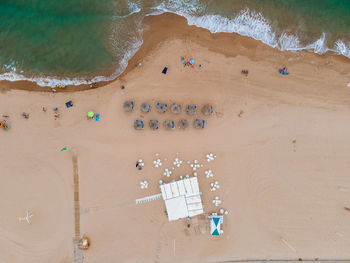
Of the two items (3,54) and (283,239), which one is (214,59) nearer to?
(283,239)

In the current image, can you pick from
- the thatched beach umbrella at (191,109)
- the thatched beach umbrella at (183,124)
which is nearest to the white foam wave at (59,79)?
the thatched beach umbrella at (191,109)

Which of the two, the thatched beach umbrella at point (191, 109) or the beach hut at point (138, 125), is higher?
the thatched beach umbrella at point (191, 109)

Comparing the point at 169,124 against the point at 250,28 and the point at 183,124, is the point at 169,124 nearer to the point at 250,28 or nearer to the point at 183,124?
the point at 183,124

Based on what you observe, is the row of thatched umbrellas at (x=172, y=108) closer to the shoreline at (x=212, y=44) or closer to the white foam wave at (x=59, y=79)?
the shoreline at (x=212, y=44)

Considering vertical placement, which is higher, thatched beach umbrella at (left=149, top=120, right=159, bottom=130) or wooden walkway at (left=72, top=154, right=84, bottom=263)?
thatched beach umbrella at (left=149, top=120, right=159, bottom=130)

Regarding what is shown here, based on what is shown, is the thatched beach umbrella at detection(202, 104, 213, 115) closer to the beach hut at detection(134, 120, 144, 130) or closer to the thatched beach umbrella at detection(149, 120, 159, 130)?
the thatched beach umbrella at detection(149, 120, 159, 130)

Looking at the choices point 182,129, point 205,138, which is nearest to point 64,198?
point 182,129

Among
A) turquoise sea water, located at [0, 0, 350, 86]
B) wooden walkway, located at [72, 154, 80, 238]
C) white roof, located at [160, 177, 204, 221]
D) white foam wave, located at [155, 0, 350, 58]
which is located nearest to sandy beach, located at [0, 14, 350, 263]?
wooden walkway, located at [72, 154, 80, 238]
